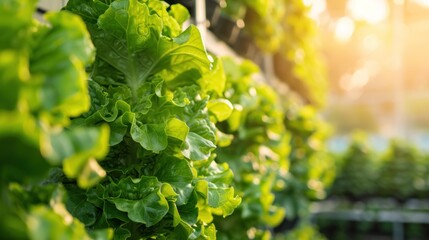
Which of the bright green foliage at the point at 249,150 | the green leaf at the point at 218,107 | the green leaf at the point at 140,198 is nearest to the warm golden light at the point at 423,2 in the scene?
the bright green foliage at the point at 249,150

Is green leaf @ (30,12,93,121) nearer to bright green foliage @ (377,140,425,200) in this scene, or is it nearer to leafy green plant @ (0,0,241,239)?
leafy green plant @ (0,0,241,239)

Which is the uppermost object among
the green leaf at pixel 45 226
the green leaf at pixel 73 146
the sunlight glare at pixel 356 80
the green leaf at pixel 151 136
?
the green leaf at pixel 73 146

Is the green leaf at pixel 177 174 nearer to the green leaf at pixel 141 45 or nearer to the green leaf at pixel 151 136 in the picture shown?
the green leaf at pixel 151 136

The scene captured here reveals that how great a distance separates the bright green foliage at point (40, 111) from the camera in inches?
25.2

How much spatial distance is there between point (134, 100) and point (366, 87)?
8.64 m

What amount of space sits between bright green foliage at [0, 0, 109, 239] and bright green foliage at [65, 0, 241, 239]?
40 centimetres

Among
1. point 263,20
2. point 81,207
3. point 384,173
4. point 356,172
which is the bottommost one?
point 356,172

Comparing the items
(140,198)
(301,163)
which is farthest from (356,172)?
(140,198)

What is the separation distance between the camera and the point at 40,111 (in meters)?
0.69

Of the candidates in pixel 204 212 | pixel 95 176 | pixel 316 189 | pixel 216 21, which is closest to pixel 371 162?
pixel 316 189

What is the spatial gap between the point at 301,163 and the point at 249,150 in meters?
1.59

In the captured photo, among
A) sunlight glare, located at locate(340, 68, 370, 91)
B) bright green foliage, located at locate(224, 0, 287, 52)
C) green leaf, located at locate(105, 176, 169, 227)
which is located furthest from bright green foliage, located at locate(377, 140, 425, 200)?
green leaf, located at locate(105, 176, 169, 227)

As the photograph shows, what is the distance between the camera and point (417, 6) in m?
7.74

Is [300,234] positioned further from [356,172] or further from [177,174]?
[177,174]
